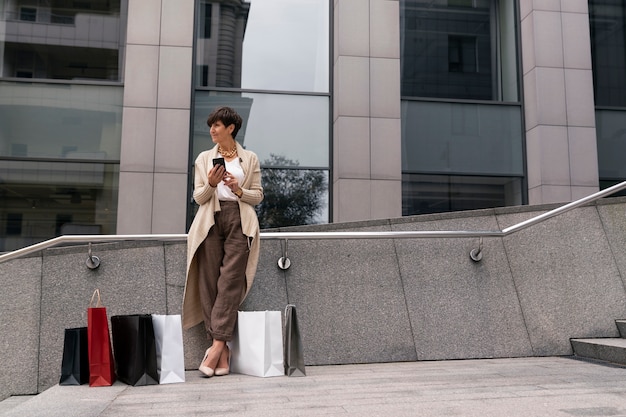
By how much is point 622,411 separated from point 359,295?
3088 mm

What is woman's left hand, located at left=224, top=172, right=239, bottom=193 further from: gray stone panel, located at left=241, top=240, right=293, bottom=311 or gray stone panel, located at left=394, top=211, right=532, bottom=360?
gray stone panel, located at left=394, top=211, right=532, bottom=360

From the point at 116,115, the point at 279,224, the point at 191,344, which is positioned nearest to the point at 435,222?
the point at 191,344

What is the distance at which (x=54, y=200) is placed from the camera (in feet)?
38.5

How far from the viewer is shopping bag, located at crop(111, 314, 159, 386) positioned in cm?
489

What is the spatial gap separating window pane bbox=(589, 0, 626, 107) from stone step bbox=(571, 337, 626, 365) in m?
8.62

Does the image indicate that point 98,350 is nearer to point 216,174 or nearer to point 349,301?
point 216,174

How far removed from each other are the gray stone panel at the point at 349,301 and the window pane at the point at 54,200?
20.9 ft

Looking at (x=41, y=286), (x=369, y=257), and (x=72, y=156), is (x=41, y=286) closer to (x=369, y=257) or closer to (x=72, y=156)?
(x=369, y=257)

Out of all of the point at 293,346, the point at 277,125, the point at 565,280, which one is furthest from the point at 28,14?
the point at 565,280

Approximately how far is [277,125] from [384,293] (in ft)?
21.8

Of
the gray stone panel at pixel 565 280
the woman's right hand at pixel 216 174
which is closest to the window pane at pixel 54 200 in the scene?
the woman's right hand at pixel 216 174

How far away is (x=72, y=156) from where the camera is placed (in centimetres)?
1184

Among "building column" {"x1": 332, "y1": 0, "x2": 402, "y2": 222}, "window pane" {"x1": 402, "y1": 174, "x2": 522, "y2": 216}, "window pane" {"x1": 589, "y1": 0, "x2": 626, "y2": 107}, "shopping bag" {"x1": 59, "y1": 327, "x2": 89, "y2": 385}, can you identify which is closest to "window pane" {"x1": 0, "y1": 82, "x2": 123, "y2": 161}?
"building column" {"x1": 332, "y1": 0, "x2": 402, "y2": 222}

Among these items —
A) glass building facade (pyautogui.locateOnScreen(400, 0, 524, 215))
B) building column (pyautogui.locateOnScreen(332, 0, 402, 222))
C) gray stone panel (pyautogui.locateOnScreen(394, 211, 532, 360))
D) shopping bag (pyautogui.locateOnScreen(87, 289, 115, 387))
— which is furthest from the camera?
glass building facade (pyautogui.locateOnScreen(400, 0, 524, 215))
